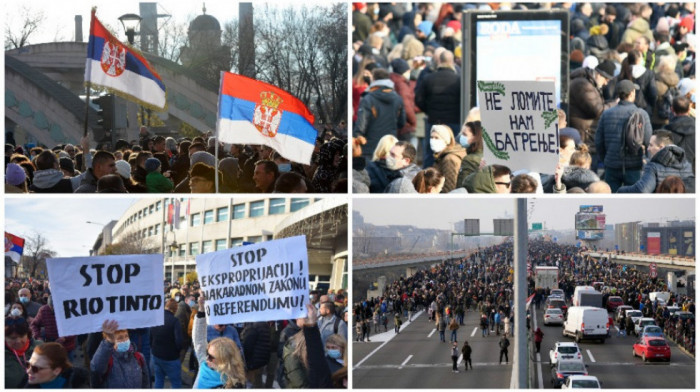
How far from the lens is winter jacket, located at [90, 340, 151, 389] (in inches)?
387

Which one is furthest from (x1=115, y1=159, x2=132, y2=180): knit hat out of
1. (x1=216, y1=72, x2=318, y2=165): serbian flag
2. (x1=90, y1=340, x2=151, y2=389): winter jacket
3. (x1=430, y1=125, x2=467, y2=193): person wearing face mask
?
(x1=430, y1=125, x2=467, y2=193): person wearing face mask

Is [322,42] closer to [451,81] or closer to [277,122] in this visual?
[451,81]

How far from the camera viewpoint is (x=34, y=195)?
1016cm

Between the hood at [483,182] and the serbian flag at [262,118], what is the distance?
151cm

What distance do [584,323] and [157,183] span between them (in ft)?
12.9

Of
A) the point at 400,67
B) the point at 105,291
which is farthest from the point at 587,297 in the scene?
the point at 400,67

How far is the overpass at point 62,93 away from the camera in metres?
14.0

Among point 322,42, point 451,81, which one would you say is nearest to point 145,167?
point 451,81

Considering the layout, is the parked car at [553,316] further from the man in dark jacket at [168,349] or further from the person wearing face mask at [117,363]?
the person wearing face mask at [117,363]

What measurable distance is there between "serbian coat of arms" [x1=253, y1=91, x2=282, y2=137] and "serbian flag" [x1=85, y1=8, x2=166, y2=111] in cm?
176

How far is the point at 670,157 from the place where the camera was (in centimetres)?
1084

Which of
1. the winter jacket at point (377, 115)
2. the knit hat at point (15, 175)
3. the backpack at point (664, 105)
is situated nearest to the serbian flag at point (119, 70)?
the knit hat at point (15, 175)

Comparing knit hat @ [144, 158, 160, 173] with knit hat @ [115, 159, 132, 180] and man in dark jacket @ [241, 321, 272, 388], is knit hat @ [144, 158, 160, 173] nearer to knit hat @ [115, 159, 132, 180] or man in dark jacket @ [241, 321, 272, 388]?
knit hat @ [115, 159, 132, 180]

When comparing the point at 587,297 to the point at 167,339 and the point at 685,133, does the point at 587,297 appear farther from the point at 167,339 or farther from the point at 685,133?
the point at 167,339
